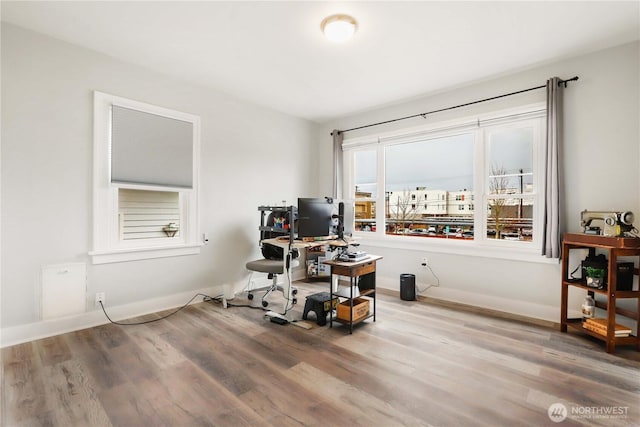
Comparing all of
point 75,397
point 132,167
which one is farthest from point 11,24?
point 75,397

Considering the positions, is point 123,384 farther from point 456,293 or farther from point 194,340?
point 456,293

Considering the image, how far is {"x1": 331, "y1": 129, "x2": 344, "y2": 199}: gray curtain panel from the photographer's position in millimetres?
5020

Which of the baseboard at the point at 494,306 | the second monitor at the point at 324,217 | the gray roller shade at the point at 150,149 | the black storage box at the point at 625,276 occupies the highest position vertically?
the gray roller shade at the point at 150,149

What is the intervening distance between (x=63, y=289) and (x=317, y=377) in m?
2.56

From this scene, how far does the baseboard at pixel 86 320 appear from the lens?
8.60 feet

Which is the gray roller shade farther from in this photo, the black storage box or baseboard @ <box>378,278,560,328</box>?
the black storage box

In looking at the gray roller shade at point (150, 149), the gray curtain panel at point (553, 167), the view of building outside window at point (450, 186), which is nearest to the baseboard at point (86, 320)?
the gray roller shade at point (150, 149)

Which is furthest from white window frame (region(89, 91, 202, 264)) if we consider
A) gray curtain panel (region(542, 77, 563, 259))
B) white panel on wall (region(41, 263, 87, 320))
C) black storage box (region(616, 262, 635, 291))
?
black storage box (region(616, 262, 635, 291))

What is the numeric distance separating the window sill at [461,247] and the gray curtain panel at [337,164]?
85 cm

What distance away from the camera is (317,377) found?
2.15 m

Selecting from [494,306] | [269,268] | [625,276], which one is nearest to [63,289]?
[269,268]

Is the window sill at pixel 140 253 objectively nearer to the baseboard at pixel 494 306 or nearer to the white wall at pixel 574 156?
the baseboard at pixel 494 306

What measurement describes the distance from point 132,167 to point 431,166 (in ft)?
12.6

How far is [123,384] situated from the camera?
2059mm
